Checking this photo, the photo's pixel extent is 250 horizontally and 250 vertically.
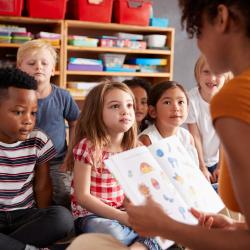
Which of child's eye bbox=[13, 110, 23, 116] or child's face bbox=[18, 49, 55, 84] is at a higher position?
child's face bbox=[18, 49, 55, 84]

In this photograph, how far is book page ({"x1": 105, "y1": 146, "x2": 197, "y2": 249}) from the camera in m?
0.91

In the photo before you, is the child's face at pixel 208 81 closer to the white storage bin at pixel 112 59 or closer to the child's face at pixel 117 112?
the child's face at pixel 117 112

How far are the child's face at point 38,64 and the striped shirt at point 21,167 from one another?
54 centimetres

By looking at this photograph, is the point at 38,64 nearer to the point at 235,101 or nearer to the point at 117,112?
the point at 117,112

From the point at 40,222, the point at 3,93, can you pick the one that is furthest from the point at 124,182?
the point at 3,93

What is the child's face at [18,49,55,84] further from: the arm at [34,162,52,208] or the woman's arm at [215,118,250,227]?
the woman's arm at [215,118,250,227]

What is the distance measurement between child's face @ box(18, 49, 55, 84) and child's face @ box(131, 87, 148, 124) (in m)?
Result: 0.45

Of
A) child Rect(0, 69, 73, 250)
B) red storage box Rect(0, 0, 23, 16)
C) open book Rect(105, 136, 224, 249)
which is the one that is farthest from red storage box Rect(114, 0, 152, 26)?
open book Rect(105, 136, 224, 249)

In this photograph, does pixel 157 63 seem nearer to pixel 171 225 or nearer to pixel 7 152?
pixel 7 152

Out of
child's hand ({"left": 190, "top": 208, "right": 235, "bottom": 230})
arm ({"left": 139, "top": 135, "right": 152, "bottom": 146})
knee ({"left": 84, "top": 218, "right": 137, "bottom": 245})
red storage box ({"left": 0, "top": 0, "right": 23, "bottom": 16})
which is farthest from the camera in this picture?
red storage box ({"left": 0, "top": 0, "right": 23, "bottom": 16})

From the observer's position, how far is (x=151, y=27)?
3.23 meters

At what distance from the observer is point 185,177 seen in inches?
42.7

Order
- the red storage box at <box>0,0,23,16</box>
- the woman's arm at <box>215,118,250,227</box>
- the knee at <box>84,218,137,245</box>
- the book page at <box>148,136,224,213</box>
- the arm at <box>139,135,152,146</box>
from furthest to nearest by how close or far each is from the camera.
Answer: the red storage box at <box>0,0,23,16</box>, the arm at <box>139,135,152,146</box>, the knee at <box>84,218,137,245</box>, the book page at <box>148,136,224,213</box>, the woman's arm at <box>215,118,250,227</box>

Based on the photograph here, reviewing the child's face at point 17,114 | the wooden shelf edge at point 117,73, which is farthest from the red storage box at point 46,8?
the child's face at point 17,114
